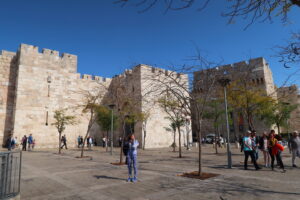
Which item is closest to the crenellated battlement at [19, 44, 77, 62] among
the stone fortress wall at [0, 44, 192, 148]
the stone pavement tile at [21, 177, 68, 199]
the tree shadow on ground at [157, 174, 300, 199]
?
the stone fortress wall at [0, 44, 192, 148]

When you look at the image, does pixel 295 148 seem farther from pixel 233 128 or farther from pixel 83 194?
pixel 233 128

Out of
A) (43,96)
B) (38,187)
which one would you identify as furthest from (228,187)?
(43,96)

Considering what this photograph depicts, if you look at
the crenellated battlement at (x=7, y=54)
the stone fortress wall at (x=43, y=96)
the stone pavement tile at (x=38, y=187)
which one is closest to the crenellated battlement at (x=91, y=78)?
the stone fortress wall at (x=43, y=96)

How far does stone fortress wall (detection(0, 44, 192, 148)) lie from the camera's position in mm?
21859

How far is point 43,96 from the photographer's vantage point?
2345 centimetres

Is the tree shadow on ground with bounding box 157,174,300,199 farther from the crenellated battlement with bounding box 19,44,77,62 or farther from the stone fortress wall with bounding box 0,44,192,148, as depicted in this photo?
the crenellated battlement with bounding box 19,44,77,62

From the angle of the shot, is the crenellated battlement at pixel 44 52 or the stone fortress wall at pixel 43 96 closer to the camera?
the stone fortress wall at pixel 43 96

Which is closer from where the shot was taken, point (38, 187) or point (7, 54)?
point (38, 187)

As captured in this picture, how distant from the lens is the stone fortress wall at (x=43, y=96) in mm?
21859

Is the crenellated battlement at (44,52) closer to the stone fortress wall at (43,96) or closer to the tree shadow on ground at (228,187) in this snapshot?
the stone fortress wall at (43,96)

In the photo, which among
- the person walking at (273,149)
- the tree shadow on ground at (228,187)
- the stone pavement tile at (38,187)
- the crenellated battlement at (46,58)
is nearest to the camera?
the tree shadow on ground at (228,187)

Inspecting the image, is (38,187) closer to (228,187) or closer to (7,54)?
(228,187)

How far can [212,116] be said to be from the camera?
63.5ft

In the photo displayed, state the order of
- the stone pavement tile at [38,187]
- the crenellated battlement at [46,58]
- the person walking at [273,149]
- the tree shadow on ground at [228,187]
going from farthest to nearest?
the crenellated battlement at [46,58]
the person walking at [273,149]
the stone pavement tile at [38,187]
the tree shadow on ground at [228,187]
